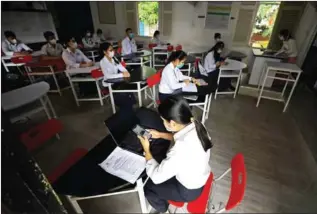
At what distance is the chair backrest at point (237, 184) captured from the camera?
0.88 metres

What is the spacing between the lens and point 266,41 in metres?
4.61

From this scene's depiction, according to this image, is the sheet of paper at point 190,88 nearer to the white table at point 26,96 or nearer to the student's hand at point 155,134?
the student's hand at point 155,134

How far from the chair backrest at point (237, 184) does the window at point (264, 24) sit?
488 centimetres

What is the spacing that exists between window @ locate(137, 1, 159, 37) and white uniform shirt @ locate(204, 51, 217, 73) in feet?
10.8

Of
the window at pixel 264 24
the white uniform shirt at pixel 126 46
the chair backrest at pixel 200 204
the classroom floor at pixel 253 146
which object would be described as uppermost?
the window at pixel 264 24

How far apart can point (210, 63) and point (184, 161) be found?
266 cm

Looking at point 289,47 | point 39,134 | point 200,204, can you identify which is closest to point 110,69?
point 39,134

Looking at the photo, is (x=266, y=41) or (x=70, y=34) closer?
(x=266, y=41)

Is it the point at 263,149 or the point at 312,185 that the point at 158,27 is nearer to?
the point at 263,149

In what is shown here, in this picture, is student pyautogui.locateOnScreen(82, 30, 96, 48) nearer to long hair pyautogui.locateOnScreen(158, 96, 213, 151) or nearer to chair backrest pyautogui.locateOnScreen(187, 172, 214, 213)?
long hair pyautogui.locateOnScreen(158, 96, 213, 151)

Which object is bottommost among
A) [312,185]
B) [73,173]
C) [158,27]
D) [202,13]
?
[312,185]

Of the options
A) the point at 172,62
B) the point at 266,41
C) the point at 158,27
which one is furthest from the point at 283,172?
the point at 158,27

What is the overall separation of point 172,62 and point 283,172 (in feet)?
6.06

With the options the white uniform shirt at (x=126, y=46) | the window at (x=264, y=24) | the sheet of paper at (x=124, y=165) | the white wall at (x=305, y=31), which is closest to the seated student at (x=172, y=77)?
the sheet of paper at (x=124, y=165)
